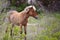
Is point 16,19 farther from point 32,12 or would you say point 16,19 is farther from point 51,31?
point 51,31

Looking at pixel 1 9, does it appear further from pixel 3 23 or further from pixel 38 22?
pixel 38 22

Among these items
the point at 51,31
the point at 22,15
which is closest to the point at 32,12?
the point at 22,15

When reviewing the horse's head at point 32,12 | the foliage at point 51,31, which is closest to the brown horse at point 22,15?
the horse's head at point 32,12

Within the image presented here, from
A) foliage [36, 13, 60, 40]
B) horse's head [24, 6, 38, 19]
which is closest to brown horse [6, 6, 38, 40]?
horse's head [24, 6, 38, 19]

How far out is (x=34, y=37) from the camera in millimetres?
2914

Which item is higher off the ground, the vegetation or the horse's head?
the horse's head

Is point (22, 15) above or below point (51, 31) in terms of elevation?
above

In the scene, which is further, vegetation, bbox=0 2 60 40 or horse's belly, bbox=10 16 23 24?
horse's belly, bbox=10 16 23 24

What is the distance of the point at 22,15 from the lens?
115 inches

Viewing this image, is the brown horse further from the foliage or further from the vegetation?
the foliage

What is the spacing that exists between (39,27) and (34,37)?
12 cm

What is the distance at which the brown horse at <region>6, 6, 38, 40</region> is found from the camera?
290cm

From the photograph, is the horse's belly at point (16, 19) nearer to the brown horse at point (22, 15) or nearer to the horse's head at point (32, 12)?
the brown horse at point (22, 15)

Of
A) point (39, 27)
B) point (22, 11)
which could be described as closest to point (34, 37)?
point (39, 27)
